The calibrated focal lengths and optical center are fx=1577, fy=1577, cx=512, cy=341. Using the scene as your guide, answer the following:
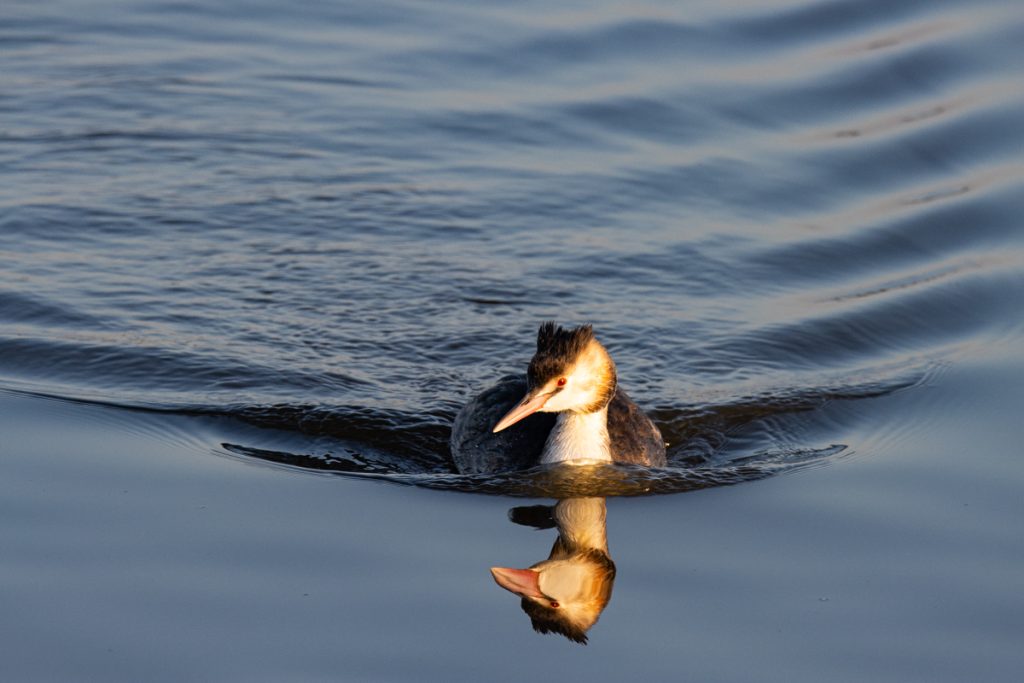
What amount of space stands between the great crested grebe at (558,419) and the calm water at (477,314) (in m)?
0.28

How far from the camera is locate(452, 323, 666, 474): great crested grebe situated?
9.30m

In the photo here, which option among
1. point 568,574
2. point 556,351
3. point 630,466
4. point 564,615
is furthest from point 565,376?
point 564,615

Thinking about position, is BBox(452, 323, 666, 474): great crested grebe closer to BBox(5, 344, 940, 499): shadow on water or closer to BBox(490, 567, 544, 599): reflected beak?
BBox(5, 344, 940, 499): shadow on water

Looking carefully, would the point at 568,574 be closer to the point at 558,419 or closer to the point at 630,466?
the point at 630,466

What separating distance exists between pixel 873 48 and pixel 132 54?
27.7 ft

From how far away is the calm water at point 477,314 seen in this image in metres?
7.45

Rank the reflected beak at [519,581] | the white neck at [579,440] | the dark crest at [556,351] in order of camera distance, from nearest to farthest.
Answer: the reflected beak at [519,581]
the dark crest at [556,351]
the white neck at [579,440]

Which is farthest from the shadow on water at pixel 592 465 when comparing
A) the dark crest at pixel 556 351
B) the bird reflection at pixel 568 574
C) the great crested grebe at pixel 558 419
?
the dark crest at pixel 556 351

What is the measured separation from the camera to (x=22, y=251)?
41.1 feet

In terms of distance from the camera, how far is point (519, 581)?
7.92 metres

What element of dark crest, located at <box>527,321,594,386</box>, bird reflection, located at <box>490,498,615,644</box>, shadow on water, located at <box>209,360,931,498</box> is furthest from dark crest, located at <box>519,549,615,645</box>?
dark crest, located at <box>527,321,594,386</box>

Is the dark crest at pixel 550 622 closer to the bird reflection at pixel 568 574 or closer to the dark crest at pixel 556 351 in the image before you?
the bird reflection at pixel 568 574

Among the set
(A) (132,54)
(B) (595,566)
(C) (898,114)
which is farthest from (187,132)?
(B) (595,566)

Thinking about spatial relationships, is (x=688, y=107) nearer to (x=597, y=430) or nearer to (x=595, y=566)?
(x=597, y=430)
